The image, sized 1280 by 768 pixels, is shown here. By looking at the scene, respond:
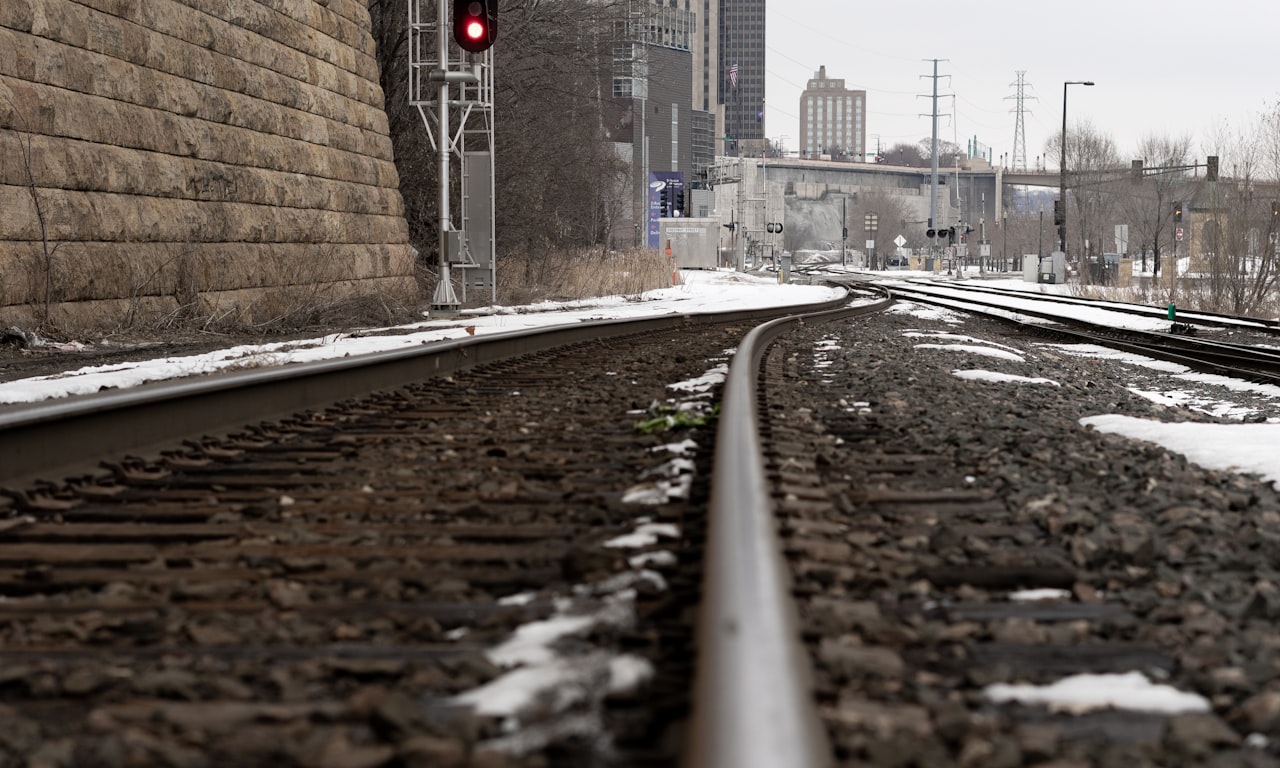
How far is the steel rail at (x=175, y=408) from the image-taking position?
5.18m

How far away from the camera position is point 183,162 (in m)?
15.4

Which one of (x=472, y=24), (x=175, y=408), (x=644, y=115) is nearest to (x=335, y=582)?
(x=175, y=408)

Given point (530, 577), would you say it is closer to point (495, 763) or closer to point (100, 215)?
point (495, 763)

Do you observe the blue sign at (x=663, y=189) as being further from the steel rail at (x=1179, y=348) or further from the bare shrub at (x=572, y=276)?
the steel rail at (x=1179, y=348)

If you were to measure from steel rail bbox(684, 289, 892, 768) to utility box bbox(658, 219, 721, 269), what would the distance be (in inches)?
3338

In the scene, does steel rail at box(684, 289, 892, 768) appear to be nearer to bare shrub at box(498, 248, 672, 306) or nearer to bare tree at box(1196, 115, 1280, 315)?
bare shrub at box(498, 248, 672, 306)

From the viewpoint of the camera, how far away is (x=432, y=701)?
8.36 feet

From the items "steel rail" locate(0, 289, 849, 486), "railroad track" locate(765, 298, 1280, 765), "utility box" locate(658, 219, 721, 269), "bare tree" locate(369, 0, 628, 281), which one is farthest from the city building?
"railroad track" locate(765, 298, 1280, 765)

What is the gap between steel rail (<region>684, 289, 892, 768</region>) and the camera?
1740mm

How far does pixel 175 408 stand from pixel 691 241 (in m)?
90.2

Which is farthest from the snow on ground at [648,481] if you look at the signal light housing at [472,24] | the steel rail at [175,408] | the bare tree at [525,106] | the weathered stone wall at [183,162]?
the bare tree at [525,106]

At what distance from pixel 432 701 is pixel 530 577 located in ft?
3.28

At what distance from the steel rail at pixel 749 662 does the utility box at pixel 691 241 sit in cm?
8480

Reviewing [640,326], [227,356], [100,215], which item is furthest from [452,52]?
[227,356]
